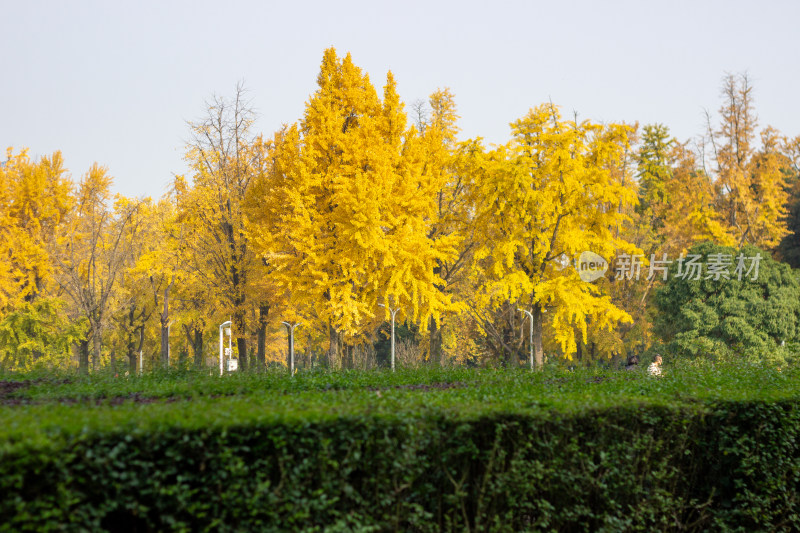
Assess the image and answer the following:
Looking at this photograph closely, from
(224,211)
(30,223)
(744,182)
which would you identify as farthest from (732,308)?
(30,223)

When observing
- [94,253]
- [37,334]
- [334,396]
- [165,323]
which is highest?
[94,253]

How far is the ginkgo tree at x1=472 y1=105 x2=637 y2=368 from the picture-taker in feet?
77.7

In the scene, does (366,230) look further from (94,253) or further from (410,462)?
(410,462)

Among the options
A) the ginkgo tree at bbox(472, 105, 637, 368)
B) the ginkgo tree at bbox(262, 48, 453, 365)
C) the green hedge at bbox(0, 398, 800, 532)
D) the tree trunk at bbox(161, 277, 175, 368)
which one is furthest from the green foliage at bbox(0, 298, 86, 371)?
the green hedge at bbox(0, 398, 800, 532)

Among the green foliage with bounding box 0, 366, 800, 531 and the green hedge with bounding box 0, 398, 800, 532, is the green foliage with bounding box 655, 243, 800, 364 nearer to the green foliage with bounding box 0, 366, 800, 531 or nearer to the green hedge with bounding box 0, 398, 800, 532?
the green foliage with bounding box 0, 366, 800, 531

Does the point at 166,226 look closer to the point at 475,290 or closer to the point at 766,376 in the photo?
the point at 475,290

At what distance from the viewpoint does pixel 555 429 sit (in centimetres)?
649

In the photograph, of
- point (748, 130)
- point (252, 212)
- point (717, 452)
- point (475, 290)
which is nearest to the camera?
point (717, 452)

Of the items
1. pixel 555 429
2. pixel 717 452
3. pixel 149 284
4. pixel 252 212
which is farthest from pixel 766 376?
pixel 149 284

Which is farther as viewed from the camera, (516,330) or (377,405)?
(516,330)

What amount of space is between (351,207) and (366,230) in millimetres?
813

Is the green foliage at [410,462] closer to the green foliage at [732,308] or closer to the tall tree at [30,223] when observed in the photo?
the green foliage at [732,308]

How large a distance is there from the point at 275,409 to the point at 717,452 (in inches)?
181

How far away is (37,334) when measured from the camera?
30.8 meters
